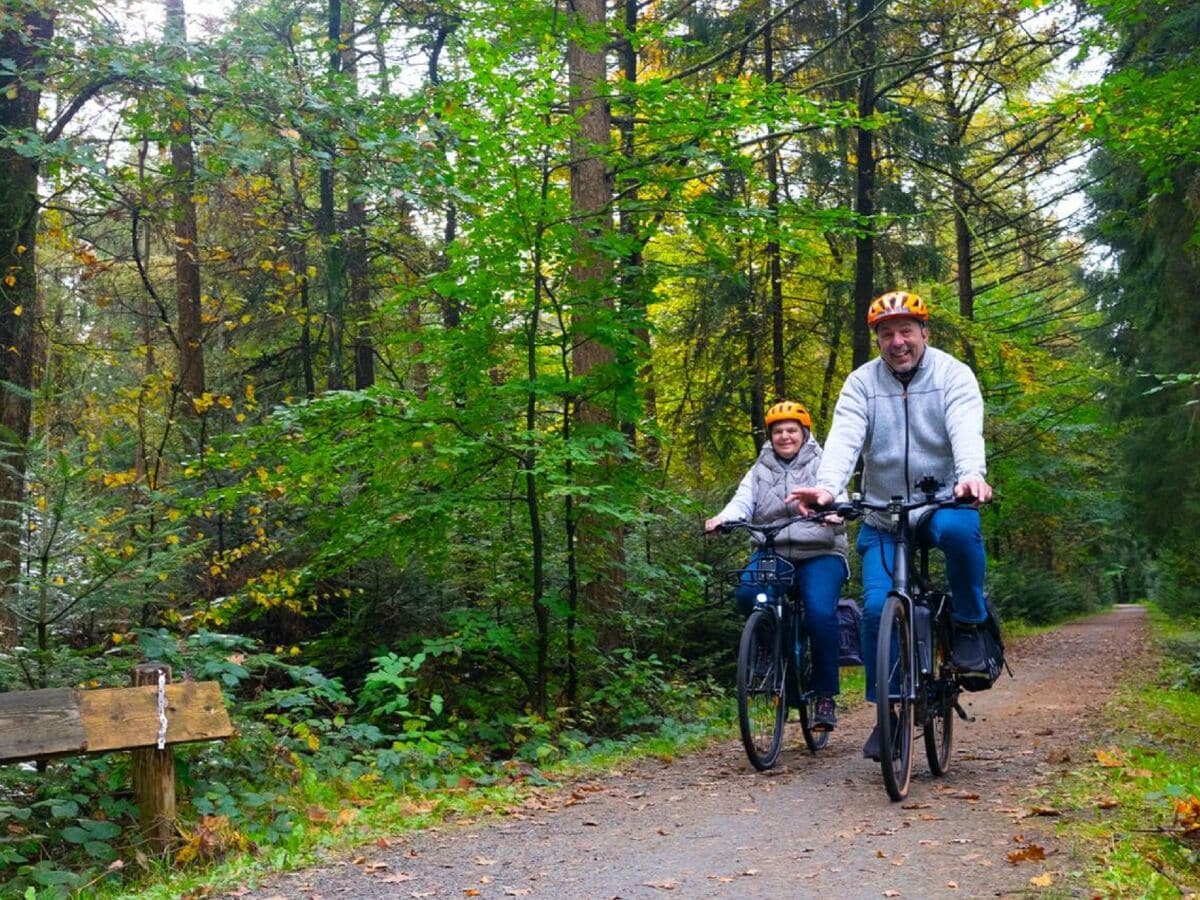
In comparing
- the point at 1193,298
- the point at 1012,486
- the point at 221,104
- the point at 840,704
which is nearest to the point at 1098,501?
the point at 1012,486

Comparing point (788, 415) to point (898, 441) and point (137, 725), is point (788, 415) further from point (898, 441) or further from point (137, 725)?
point (137, 725)

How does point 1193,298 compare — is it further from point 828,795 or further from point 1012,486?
point 828,795

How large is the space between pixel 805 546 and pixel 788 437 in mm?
726

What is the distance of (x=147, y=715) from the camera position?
531 centimetres

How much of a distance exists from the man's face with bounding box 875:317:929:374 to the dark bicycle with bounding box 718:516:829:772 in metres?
1.07

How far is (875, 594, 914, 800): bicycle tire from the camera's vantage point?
5.02 metres

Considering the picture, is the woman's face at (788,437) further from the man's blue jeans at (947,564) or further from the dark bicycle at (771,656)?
the man's blue jeans at (947,564)

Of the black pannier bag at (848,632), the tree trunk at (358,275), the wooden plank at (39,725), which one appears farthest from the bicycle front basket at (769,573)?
the tree trunk at (358,275)

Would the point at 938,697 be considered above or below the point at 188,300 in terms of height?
below

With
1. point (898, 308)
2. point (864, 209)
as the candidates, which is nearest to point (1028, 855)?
point (898, 308)

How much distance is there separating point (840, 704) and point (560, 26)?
679 cm

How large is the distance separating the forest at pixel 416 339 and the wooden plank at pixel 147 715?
0.47m

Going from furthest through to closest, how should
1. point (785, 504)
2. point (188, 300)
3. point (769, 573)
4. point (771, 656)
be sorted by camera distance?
point (188, 300) → point (785, 504) → point (769, 573) → point (771, 656)

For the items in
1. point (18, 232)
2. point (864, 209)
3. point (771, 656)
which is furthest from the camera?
point (864, 209)
